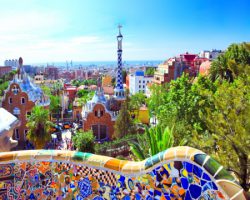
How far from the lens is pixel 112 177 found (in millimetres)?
3873

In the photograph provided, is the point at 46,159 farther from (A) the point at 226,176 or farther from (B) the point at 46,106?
(B) the point at 46,106

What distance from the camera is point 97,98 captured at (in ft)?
78.0

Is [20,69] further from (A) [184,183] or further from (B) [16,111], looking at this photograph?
(A) [184,183]

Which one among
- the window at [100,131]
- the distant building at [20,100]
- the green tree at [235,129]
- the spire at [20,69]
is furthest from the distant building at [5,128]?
the spire at [20,69]

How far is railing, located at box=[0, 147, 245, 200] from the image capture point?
3.09 meters

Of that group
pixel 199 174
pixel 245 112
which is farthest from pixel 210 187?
pixel 245 112

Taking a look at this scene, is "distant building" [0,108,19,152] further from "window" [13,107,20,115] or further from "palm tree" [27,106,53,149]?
"window" [13,107,20,115]

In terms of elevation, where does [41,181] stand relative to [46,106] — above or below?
above

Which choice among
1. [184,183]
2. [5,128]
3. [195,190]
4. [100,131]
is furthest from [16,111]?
[195,190]

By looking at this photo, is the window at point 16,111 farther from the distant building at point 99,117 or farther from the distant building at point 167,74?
the distant building at point 167,74

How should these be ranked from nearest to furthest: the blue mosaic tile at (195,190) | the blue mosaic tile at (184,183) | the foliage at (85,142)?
the blue mosaic tile at (195,190) → the blue mosaic tile at (184,183) → the foliage at (85,142)

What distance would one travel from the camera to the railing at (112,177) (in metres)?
3.09

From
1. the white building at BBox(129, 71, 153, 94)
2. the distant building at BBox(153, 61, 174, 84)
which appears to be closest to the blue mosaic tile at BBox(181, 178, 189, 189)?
the distant building at BBox(153, 61, 174, 84)

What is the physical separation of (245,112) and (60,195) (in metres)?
5.26
